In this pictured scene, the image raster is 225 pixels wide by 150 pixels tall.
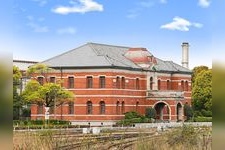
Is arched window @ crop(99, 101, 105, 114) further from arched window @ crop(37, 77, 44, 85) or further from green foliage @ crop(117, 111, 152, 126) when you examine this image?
arched window @ crop(37, 77, 44, 85)

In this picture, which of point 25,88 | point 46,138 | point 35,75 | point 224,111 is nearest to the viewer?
point 224,111

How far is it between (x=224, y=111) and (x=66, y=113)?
1059cm

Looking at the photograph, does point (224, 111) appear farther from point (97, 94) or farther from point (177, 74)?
point (97, 94)

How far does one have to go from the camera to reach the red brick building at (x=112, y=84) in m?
14.1

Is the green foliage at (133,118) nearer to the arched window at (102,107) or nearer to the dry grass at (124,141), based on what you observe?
the arched window at (102,107)

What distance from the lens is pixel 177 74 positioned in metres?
14.6

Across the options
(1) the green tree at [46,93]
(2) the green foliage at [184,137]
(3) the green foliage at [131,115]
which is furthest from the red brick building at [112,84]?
(2) the green foliage at [184,137]

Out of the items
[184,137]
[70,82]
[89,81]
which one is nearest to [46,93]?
[70,82]

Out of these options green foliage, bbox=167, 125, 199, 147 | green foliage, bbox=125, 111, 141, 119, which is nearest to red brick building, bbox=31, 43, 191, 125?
green foliage, bbox=125, 111, 141, 119

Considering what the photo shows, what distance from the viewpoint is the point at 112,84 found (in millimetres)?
16844

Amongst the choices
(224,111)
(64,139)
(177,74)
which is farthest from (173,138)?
(177,74)

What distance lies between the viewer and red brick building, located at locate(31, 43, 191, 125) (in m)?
14.1

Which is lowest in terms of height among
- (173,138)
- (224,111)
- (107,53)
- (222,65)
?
(173,138)

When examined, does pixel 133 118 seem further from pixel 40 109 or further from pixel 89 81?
pixel 40 109
